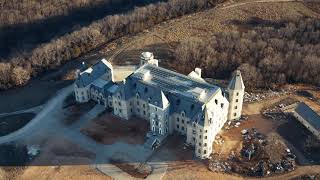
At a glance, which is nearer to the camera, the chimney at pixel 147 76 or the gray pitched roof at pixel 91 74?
the chimney at pixel 147 76

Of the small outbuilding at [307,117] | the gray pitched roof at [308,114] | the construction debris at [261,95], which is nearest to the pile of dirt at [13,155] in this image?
the construction debris at [261,95]

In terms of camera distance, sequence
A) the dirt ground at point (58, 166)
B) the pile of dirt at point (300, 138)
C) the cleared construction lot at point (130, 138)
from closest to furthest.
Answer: the dirt ground at point (58, 166) → the cleared construction lot at point (130, 138) → the pile of dirt at point (300, 138)

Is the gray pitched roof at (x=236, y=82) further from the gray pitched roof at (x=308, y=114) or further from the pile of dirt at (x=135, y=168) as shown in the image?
the pile of dirt at (x=135, y=168)

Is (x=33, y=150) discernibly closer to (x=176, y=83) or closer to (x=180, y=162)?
(x=180, y=162)

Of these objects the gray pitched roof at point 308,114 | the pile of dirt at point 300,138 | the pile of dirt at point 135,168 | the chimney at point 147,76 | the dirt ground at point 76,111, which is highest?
the chimney at point 147,76

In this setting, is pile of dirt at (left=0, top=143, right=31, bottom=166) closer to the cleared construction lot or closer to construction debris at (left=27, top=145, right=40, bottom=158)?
construction debris at (left=27, top=145, right=40, bottom=158)

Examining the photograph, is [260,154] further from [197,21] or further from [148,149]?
[197,21]

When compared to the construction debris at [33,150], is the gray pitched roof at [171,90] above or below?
above
